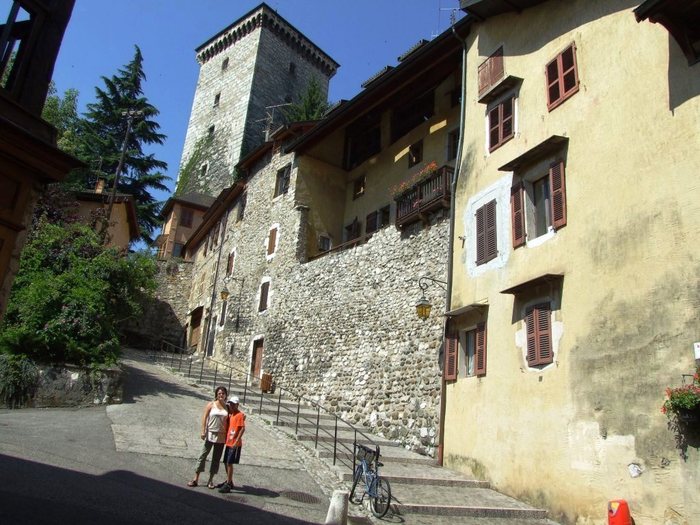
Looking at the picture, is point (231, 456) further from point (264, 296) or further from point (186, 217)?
point (186, 217)

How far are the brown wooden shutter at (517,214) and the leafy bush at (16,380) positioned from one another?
37.5ft

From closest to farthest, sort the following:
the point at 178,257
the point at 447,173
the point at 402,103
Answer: the point at 447,173 → the point at 402,103 → the point at 178,257

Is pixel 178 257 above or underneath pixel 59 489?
above

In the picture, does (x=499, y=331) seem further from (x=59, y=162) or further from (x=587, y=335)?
(x=59, y=162)

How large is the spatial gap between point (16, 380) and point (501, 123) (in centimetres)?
1281

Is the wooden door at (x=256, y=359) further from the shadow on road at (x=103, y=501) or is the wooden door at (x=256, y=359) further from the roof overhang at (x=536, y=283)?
the shadow on road at (x=103, y=501)

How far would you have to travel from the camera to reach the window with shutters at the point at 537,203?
10.7 metres

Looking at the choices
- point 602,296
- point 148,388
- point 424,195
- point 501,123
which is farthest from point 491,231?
point 148,388

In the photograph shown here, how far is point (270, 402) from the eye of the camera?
17547 mm

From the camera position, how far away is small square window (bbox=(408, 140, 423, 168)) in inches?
778

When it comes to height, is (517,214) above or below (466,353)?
above

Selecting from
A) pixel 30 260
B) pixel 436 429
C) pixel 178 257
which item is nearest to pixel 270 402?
pixel 436 429

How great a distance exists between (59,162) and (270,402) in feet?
38.6

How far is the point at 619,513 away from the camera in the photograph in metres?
7.66
